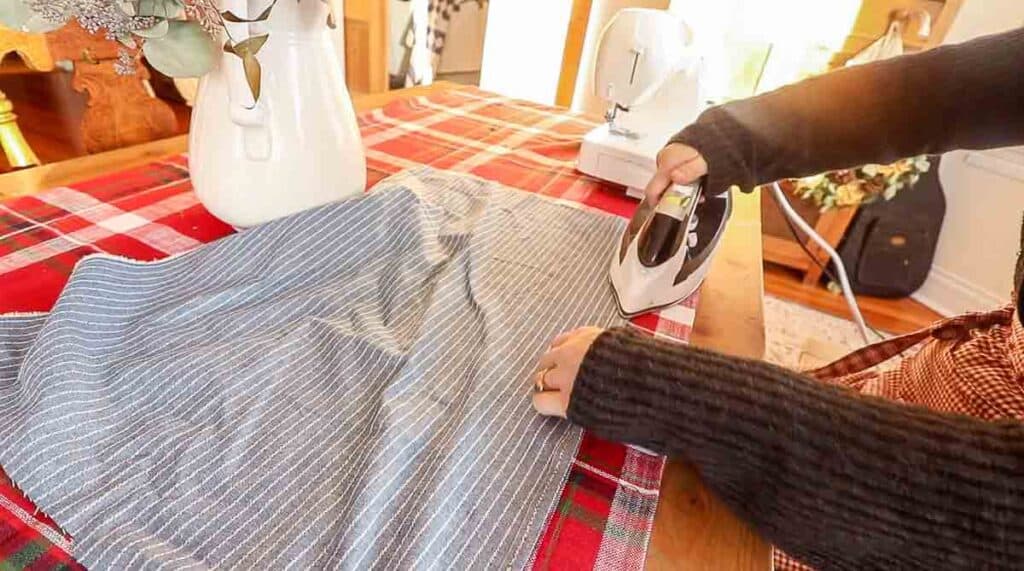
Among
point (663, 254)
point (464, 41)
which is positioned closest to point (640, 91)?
point (663, 254)

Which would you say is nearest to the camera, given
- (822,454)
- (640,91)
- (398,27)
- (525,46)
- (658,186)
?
(822,454)

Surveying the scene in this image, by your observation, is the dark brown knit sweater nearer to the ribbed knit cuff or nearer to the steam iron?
the steam iron

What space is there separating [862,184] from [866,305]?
48 centimetres

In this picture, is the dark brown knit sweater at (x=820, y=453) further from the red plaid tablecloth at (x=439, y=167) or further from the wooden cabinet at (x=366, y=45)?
the wooden cabinet at (x=366, y=45)

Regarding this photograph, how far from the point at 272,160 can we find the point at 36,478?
0.34 meters

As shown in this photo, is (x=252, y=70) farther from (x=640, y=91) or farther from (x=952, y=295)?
(x=952, y=295)

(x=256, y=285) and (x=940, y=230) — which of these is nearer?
(x=256, y=285)

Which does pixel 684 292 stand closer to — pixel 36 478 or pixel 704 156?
pixel 704 156

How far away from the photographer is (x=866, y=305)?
2035mm

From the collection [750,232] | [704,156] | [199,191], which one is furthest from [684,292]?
[199,191]

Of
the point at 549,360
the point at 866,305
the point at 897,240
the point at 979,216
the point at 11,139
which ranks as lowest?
the point at 866,305

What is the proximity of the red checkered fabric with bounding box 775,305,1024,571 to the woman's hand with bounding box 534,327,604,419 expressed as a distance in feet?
0.86

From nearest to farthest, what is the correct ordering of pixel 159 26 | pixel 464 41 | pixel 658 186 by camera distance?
A: 1. pixel 159 26
2. pixel 658 186
3. pixel 464 41

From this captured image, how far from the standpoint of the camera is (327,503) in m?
0.35
